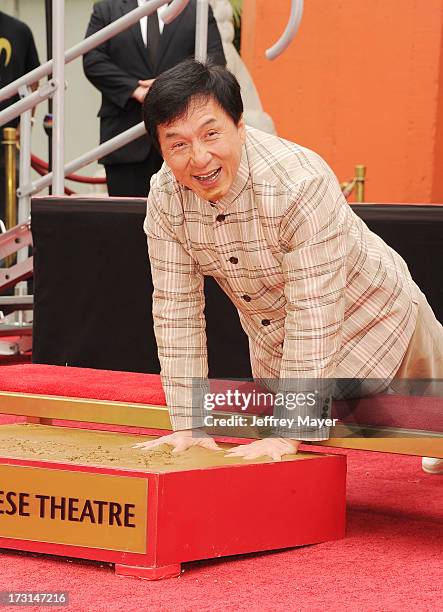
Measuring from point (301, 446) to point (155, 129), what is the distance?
0.65 metres

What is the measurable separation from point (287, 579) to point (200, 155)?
0.74 m

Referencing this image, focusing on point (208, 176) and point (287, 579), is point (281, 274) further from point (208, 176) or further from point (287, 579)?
point (287, 579)

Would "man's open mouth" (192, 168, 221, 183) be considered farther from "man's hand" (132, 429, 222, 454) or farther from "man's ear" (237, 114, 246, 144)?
"man's hand" (132, 429, 222, 454)

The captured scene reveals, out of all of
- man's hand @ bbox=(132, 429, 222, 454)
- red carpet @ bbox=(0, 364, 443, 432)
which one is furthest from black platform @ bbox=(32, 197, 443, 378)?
man's hand @ bbox=(132, 429, 222, 454)

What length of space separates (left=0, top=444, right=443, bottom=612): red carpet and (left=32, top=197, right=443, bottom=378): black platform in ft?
3.68

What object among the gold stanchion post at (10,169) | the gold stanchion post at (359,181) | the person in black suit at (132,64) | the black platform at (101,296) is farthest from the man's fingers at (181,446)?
the gold stanchion post at (359,181)

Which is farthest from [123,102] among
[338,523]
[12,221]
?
[338,523]

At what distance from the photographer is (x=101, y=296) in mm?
3391

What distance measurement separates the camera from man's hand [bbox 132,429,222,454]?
6.81 ft

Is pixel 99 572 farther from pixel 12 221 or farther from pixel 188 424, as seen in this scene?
pixel 12 221

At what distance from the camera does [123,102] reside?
4.19 meters

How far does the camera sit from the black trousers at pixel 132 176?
4219 millimetres

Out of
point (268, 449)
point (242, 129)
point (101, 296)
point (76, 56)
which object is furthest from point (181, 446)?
point (76, 56)

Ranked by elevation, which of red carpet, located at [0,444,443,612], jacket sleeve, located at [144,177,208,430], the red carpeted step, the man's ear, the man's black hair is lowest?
red carpet, located at [0,444,443,612]
